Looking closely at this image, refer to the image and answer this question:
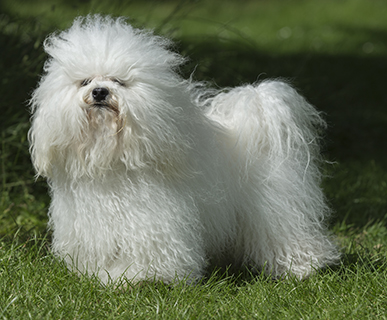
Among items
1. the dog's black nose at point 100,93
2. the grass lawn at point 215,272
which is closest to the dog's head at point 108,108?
the dog's black nose at point 100,93

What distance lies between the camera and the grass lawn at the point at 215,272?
2.71m

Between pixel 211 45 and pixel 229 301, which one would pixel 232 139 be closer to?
pixel 229 301

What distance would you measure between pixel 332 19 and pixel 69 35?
990 centimetres

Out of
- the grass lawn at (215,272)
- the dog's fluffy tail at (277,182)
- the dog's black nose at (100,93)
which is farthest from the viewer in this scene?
the dog's fluffy tail at (277,182)

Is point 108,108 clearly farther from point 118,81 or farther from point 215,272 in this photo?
point 215,272

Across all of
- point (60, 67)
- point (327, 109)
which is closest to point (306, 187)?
point (60, 67)

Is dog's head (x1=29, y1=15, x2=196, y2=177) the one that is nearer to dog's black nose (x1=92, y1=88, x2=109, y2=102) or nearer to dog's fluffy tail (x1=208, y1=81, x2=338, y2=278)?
dog's black nose (x1=92, y1=88, x2=109, y2=102)

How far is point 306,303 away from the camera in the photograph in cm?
279

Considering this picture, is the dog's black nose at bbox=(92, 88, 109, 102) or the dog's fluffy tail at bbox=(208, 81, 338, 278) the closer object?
the dog's black nose at bbox=(92, 88, 109, 102)

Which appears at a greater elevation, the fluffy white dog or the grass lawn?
the fluffy white dog

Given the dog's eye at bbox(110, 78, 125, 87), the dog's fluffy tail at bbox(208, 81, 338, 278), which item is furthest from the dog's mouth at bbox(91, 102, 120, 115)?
the dog's fluffy tail at bbox(208, 81, 338, 278)

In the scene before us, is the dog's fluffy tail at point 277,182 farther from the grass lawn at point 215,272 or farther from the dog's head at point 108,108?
the dog's head at point 108,108

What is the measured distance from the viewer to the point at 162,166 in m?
2.79

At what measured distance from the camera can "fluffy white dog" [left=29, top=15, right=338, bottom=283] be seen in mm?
2637
